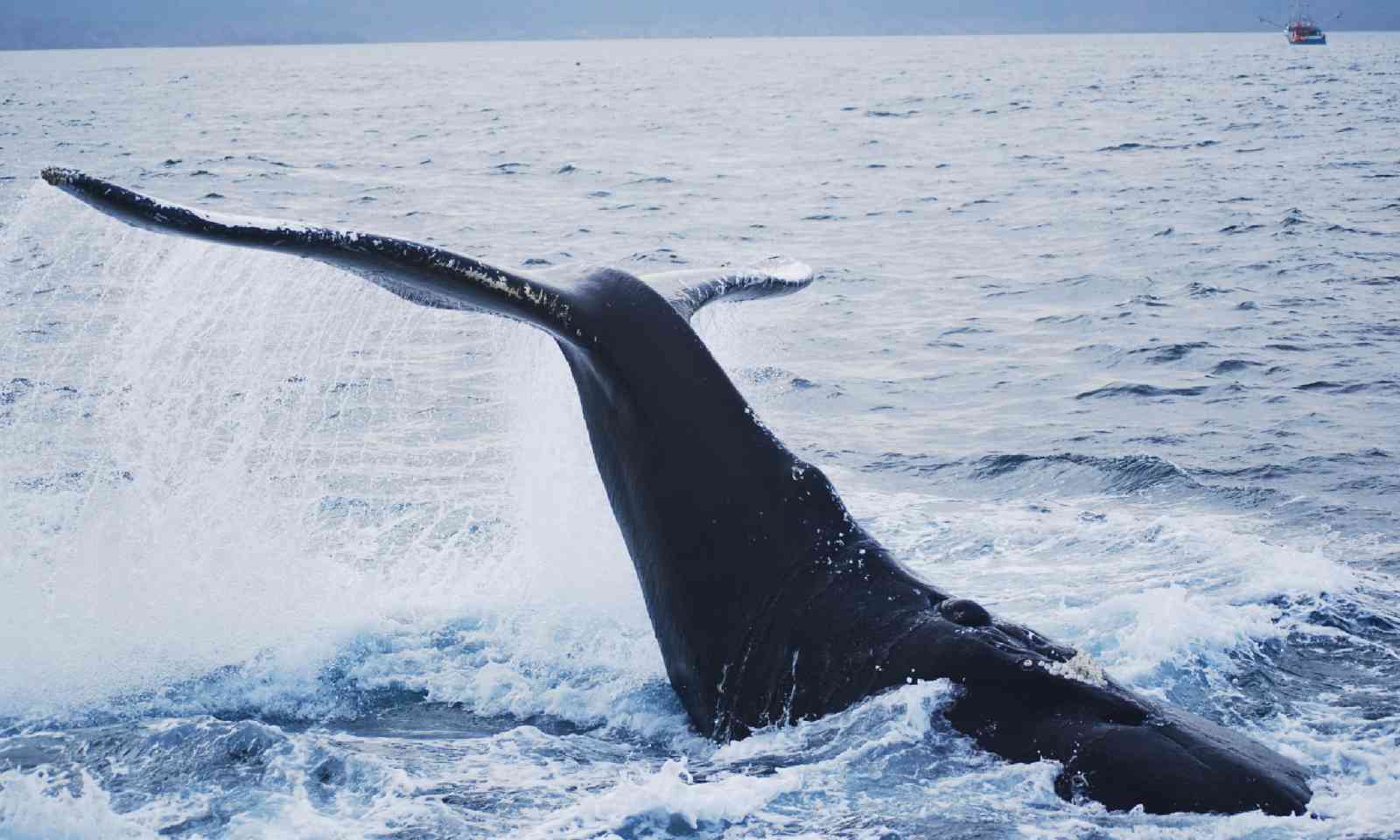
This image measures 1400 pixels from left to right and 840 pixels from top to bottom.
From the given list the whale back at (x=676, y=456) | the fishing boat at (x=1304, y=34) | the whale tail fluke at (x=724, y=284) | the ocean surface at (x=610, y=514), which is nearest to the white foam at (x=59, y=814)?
the ocean surface at (x=610, y=514)

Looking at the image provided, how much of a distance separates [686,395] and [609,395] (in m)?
0.30

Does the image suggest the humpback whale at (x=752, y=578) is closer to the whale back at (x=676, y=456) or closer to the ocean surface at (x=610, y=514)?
the whale back at (x=676, y=456)

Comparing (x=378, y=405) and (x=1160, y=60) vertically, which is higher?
(x=1160, y=60)

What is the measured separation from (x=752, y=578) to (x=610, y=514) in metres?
2.99

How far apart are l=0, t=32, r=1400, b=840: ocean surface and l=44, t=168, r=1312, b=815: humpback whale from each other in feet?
0.41

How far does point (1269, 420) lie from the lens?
11758mm

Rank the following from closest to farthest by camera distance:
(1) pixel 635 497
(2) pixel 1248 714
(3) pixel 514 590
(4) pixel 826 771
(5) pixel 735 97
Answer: (4) pixel 826 771, (1) pixel 635 497, (2) pixel 1248 714, (3) pixel 514 590, (5) pixel 735 97

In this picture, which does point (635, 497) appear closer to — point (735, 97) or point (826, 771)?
point (826, 771)

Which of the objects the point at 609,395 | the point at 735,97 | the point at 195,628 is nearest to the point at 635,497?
the point at 609,395

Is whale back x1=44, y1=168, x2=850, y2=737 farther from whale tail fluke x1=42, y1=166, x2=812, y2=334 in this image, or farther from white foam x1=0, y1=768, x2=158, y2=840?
white foam x1=0, y1=768, x2=158, y2=840

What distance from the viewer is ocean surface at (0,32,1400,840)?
527 cm

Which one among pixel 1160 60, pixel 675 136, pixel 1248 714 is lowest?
pixel 1248 714

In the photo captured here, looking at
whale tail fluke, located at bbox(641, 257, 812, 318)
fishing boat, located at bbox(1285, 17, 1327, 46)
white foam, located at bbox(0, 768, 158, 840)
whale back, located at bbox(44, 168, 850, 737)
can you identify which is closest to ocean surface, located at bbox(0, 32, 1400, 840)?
white foam, located at bbox(0, 768, 158, 840)

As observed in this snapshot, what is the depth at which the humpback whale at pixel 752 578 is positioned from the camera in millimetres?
4707
